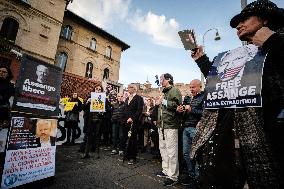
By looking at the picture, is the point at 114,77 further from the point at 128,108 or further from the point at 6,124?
the point at 6,124

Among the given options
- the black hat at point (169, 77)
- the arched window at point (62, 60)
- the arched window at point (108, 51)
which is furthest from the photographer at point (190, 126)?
the arched window at point (108, 51)

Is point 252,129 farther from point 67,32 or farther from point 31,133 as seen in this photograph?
point 67,32

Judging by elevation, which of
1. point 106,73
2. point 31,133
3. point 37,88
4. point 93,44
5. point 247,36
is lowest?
point 31,133

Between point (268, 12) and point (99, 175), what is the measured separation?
422 cm

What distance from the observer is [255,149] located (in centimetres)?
150

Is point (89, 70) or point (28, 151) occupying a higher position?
point (89, 70)

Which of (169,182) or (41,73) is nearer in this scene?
(41,73)

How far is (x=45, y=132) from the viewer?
12.8 ft

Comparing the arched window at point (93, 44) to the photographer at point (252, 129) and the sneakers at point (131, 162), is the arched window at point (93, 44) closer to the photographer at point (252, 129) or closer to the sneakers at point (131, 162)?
the sneakers at point (131, 162)

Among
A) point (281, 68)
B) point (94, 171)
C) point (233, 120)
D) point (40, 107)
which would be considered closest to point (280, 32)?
point (281, 68)

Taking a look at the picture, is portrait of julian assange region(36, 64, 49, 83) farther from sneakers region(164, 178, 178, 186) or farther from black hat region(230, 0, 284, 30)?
black hat region(230, 0, 284, 30)

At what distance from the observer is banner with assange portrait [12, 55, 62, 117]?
11.3 ft

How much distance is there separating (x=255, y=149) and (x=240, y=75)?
563mm

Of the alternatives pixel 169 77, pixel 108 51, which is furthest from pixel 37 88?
pixel 108 51
